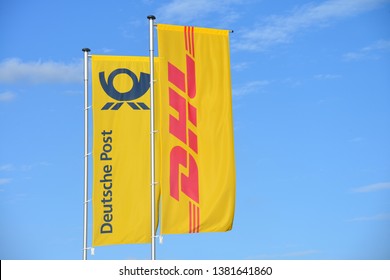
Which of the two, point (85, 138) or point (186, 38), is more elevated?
point (186, 38)

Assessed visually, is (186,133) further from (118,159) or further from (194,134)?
(118,159)

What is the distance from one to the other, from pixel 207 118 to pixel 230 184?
5.14ft

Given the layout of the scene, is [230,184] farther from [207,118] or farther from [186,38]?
[186,38]

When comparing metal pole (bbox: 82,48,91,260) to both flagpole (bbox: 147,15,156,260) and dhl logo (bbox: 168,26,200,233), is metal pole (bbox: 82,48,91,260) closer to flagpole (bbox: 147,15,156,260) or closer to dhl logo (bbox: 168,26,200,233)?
flagpole (bbox: 147,15,156,260)

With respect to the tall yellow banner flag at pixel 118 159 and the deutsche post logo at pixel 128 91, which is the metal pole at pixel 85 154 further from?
the deutsche post logo at pixel 128 91

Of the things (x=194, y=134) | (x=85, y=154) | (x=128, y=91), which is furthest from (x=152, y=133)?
(x=85, y=154)

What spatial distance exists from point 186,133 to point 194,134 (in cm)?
19

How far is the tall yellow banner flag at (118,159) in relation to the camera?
68.5 feet

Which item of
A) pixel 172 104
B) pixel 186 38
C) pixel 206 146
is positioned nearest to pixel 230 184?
pixel 206 146

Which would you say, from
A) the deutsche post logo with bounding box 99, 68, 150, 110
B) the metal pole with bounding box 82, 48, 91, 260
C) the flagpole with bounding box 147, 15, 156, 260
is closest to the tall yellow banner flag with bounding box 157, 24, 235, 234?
the flagpole with bounding box 147, 15, 156, 260

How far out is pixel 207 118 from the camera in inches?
747
